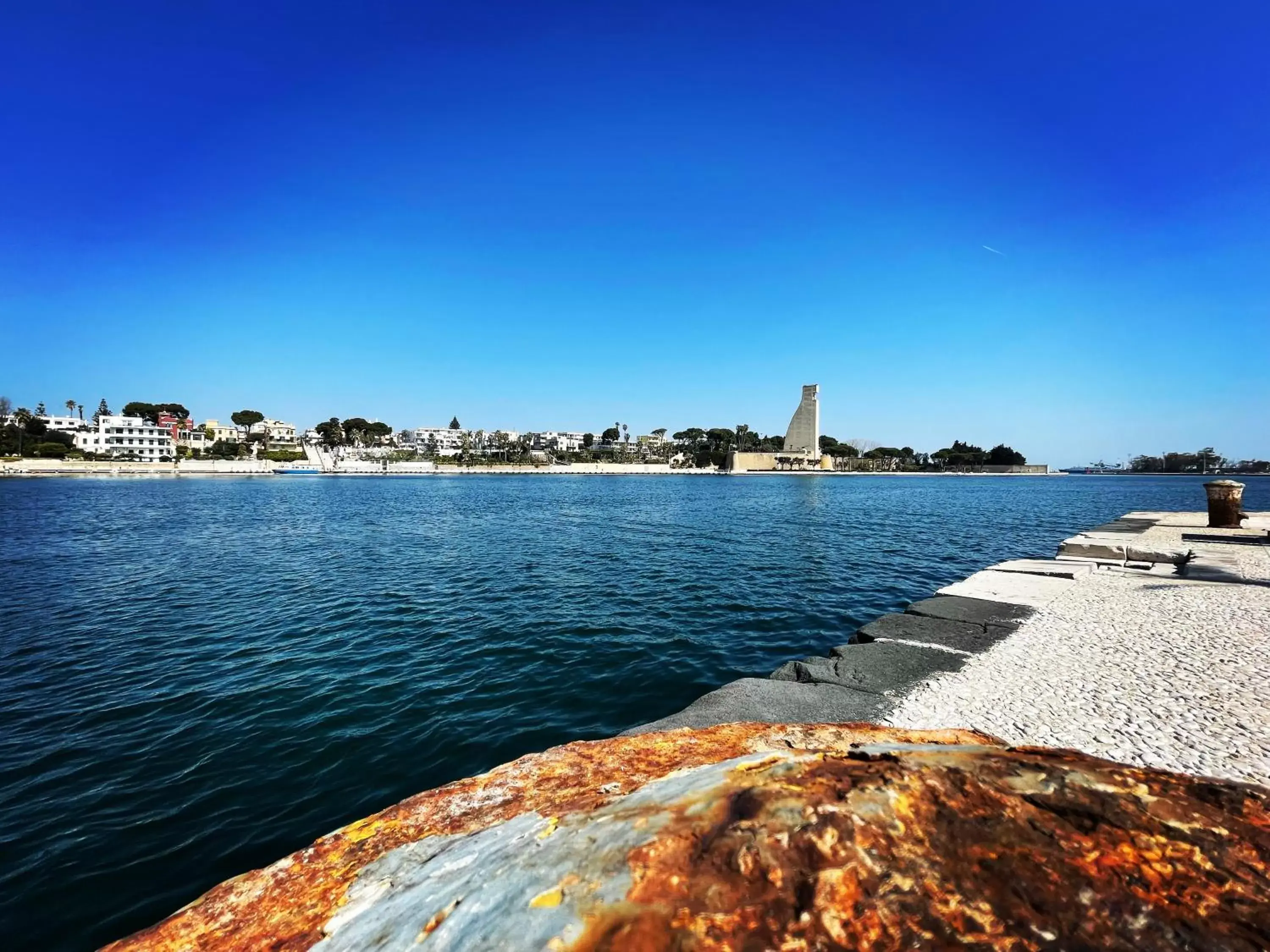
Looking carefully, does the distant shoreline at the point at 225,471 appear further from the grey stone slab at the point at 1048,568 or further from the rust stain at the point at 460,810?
the rust stain at the point at 460,810

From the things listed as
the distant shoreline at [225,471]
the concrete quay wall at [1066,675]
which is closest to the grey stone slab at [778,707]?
the concrete quay wall at [1066,675]

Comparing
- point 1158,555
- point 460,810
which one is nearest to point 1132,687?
point 460,810

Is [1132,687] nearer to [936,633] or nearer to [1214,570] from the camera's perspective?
[936,633]

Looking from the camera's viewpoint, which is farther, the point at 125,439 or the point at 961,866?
the point at 125,439

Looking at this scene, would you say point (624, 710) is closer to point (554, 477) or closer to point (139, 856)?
point (139, 856)

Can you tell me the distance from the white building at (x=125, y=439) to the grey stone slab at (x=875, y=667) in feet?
631

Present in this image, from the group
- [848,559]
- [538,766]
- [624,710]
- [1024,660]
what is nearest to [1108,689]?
[1024,660]

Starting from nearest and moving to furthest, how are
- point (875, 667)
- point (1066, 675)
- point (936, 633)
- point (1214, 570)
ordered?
point (1066, 675) < point (875, 667) < point (936, 633) < point (1214, 570)

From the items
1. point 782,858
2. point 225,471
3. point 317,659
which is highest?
point 782,858

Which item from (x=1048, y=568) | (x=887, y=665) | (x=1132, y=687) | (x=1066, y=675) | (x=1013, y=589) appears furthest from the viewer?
(x=1048, y=568)

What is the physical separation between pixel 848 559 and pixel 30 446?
189763 millimetres

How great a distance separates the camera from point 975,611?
1295 centimetres

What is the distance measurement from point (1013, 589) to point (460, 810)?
15949 mm

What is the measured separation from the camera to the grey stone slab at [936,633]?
35.2 feet
